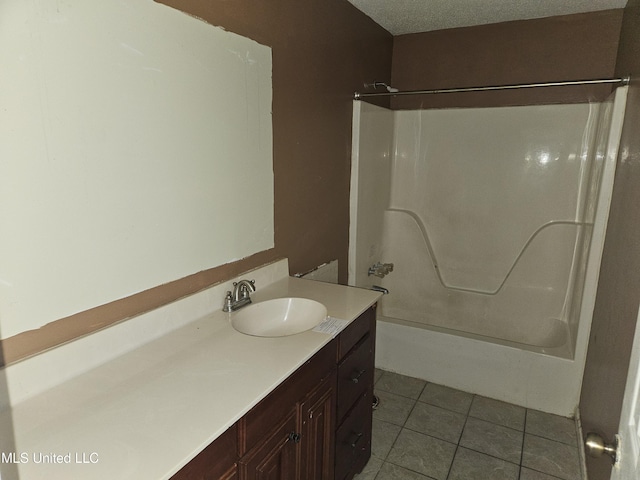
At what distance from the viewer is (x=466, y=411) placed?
2426 millimetres

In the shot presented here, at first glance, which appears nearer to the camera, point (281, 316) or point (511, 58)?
point (281, 316)

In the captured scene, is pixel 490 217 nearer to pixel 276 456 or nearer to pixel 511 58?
pixel 511 58

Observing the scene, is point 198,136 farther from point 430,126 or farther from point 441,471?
point 430,126

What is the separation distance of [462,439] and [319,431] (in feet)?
3.59

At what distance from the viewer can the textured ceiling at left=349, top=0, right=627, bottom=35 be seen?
2.42 metres

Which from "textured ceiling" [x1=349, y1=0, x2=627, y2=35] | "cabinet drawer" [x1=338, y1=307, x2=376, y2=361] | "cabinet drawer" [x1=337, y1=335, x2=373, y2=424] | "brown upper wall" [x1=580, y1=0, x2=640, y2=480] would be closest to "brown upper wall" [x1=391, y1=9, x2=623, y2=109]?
"textured ceiling" [x1=349, y1=0, x2=627, y2=35]

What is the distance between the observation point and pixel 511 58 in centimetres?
279

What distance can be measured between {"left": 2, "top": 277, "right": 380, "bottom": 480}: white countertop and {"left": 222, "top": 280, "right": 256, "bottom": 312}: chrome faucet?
0.14 metres

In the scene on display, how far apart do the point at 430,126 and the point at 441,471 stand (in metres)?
2.22

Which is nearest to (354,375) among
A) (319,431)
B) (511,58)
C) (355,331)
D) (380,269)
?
(355,331)

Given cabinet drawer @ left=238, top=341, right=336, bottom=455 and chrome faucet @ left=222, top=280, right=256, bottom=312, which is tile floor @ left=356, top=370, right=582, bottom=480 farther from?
chrome faucet @ left=222, top=280, right=256, bottom=312

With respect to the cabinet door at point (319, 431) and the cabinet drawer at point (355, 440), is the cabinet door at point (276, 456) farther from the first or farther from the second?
the cabinet drawer at point (355, 440)

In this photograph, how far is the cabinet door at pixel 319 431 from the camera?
1.40 metres

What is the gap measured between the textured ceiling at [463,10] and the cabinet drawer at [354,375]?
1.93 metres
